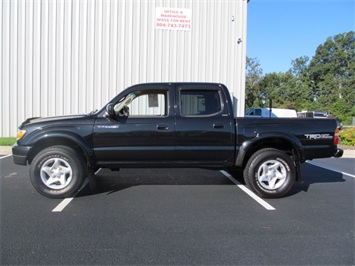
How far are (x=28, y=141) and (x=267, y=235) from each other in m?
3.92

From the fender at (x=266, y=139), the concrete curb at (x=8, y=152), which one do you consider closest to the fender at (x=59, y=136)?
the fender at (x=266, y=139)

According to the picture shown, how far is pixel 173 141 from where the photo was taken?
5.48m

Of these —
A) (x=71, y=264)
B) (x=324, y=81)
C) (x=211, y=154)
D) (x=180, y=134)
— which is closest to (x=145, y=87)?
(x=180, y=134)

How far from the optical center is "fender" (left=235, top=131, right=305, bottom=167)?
217 inches

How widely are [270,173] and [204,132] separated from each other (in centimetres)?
133

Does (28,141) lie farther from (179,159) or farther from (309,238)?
(309,238)

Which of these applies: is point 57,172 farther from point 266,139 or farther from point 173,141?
point 266,139

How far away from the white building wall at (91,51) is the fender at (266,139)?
364 inches

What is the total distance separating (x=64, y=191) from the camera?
535 centimetres

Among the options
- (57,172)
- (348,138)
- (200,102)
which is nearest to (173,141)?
(200,102)

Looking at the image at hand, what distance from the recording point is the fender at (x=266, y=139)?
5523 millimetres

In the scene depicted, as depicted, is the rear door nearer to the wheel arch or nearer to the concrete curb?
the wheel arch

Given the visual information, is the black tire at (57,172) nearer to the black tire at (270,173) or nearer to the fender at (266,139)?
the fender at (266,139)

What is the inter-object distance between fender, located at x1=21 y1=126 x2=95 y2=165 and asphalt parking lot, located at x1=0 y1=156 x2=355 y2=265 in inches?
31.9
